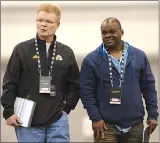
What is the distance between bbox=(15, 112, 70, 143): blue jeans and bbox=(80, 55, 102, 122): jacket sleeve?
229 millimetres

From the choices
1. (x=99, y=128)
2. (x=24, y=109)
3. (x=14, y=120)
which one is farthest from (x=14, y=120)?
(x=99, y=128)

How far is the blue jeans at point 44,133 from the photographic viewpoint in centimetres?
252

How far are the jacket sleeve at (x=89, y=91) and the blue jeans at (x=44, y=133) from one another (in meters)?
0.23

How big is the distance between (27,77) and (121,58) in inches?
27.1

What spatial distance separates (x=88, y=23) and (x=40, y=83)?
171 cm

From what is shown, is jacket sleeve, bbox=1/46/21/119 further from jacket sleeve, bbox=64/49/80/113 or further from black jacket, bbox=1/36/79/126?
jacket sleeve, bbox=64/49/80/113

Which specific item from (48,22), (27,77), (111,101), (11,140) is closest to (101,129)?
(111,101)

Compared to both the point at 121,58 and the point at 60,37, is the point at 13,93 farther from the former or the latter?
the point at 60,37

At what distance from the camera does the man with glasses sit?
8.27 ft

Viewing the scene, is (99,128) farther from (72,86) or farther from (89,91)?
(72,86)

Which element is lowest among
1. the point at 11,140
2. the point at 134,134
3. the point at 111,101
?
the point at 11,140

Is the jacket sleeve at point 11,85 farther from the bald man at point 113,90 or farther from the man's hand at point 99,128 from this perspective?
the man's hand at point 99,128

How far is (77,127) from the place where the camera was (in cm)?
413

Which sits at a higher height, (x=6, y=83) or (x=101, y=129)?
(x=6, y=83)
